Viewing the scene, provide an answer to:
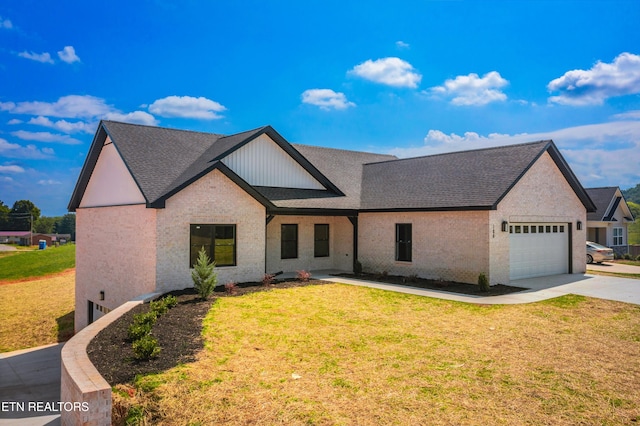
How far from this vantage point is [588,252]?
28547 millimetres

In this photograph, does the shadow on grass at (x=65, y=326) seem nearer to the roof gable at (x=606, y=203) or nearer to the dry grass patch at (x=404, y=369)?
the dry grass patch at (x=404, y=369)

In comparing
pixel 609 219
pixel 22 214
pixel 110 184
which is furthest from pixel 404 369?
A: pixel 22 214

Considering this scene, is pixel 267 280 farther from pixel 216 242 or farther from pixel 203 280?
pixel 203 280

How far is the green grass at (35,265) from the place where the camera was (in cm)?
3650

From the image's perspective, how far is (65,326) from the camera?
72.0 feet

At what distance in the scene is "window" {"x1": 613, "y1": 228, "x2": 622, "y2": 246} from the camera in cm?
3859

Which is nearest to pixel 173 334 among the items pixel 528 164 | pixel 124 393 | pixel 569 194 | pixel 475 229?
pixel 124 393

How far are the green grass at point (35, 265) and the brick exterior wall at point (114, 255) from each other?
1931cm

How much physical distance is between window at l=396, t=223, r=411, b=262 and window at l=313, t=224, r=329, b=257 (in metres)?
4.09

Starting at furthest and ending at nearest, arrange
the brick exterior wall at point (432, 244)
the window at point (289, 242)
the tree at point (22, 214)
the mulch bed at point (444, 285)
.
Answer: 1. the tree at point (22, 214)
2. the window at point (289, 242)
3. the brick exterior wall at point (432, 244)
4. the mulch bed at point (444, 285)

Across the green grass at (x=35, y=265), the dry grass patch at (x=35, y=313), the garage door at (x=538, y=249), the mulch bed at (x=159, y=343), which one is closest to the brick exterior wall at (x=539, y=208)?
the garage door at (x=538, y=249)

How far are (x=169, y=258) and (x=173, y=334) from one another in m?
5.45

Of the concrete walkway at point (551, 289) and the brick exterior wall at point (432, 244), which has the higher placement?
the brick exterior wall at point (432, 244)

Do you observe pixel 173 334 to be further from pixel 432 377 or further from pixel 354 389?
pixel 432 377
